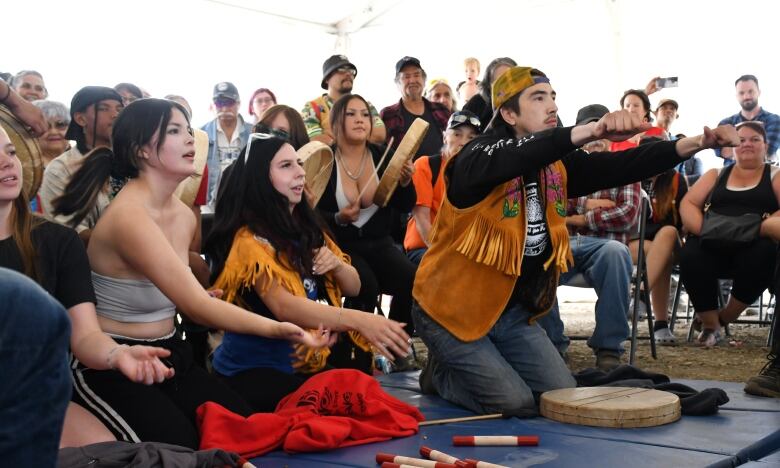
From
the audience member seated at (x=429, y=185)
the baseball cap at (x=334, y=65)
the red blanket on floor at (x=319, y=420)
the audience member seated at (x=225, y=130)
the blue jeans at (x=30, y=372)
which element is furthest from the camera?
the audience member seated at (x=225, y=130)

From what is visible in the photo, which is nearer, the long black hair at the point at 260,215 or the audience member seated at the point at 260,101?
the long black hair at the point at 260,215

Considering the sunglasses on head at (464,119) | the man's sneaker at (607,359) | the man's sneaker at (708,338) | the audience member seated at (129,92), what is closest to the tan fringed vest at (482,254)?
the man's sneaker at (607,359)

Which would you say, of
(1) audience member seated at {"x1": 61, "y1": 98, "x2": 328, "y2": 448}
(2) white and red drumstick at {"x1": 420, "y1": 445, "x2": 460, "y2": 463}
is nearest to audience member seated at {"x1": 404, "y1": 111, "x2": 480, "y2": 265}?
(1) audience member seated at {"x1": 61, "y1": 98, "x2": 328, "y2": 448}

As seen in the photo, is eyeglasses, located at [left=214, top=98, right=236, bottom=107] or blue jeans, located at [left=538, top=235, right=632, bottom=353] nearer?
blue jeans, located at [left=538, top=235, right=632, bottom=353]

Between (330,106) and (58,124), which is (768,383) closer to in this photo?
(330,106)

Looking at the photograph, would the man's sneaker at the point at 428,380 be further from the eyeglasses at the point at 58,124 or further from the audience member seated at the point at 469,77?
the audience member seated at the point at 469,77

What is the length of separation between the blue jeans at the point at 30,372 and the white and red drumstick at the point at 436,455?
1531 millimetres

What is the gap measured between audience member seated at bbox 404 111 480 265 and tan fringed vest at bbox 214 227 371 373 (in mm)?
1660

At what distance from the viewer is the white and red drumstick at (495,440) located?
114 inches

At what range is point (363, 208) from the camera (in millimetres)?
4711

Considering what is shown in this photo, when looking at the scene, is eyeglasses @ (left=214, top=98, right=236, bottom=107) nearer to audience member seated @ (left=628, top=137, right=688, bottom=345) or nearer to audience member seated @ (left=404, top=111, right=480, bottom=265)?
audience member seated @ (left=404, top=111, right=480, bottom=265)

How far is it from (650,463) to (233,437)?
1283mm

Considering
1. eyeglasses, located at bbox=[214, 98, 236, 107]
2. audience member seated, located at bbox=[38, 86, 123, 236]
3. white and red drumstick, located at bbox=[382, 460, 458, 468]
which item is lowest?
white and red drumstick, located at bbox=[382, 460, 458, 468]

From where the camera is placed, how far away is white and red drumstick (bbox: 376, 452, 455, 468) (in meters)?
2.52
